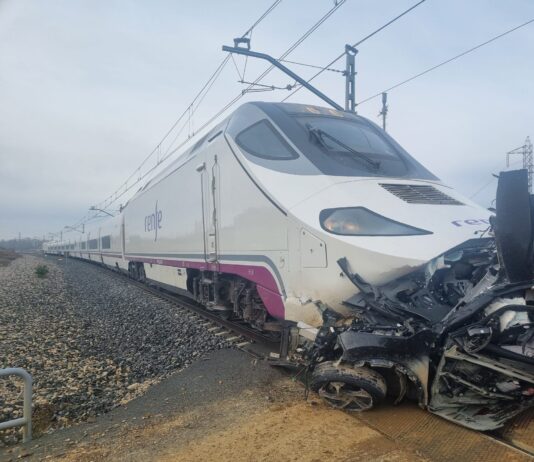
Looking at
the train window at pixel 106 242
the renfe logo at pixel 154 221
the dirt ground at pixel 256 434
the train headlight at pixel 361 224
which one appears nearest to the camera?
the dirt ground at pixel 256 434

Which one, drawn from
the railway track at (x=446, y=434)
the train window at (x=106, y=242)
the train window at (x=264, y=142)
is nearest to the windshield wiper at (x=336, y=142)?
the train window at (x=264, y=142)

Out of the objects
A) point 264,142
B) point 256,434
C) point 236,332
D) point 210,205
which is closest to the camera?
point 256,434

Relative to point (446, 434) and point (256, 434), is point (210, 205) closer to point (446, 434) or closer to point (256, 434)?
point (256, 434)

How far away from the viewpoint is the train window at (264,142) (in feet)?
17.9

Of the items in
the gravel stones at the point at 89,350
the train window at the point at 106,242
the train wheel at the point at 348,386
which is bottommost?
the gravel stones at the point at 89,350

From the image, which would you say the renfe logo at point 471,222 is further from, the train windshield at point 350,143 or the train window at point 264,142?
the train window at point 264,142

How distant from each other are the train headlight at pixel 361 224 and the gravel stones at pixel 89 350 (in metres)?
2.82

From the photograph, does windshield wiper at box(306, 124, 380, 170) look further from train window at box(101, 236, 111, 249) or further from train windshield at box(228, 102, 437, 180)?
train window at box(101, 236, 111, 249)

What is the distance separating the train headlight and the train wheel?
4.31 feet

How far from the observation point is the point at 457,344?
10.7ft

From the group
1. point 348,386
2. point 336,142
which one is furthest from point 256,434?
point 336,142

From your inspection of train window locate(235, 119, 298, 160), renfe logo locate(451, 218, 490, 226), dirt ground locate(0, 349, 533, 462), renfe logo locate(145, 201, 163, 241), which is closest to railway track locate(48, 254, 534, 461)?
dirt ground locate(0, 349, 533, 462)

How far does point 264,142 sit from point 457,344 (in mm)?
3506

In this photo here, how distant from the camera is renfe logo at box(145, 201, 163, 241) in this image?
10898 mm
